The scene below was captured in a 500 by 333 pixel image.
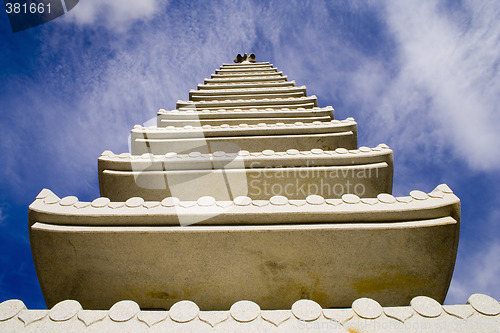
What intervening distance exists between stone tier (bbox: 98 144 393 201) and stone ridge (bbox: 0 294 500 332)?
2.53 meters

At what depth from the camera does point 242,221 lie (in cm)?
357

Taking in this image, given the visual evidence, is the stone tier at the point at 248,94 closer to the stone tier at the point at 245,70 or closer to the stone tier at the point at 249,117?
the stone tier at the point at 249,117

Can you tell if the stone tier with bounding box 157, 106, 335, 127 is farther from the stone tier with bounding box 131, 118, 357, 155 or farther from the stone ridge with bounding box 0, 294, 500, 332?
the stone ridge with bounding box 0, 294, 500, 332

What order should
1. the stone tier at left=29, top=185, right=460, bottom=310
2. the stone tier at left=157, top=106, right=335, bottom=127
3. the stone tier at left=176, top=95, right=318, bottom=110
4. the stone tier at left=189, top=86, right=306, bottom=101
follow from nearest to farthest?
the stone tier at left=29, top=185, right=460, bottom=310 < the stone tier at left=157, top=106, right=335, bottom=127 < the stone tier at left=176, top=95, right=318, bottom=110 < the stone tier at left=189, top=86, right=306, bottom=101

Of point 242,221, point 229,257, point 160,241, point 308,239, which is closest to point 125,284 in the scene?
point 160,241

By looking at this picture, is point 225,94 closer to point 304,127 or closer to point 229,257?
point 304,127

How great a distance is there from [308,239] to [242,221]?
0.79 meters

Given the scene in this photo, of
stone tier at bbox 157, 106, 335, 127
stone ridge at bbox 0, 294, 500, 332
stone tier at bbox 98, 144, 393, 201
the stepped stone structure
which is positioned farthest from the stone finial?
stone ridge at bbox 0, 294, 500, 332

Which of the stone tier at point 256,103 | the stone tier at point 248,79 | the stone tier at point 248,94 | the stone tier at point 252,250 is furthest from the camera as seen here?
the stone tier at point 248,79

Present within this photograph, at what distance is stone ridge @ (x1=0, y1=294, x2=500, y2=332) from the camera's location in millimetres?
2531

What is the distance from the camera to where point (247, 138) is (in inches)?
259

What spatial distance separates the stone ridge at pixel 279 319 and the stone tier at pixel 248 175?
253cm

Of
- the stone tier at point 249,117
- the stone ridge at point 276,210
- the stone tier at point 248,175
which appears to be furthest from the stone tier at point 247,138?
the stone ridge at point 276,210

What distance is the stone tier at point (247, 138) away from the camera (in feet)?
21.4
